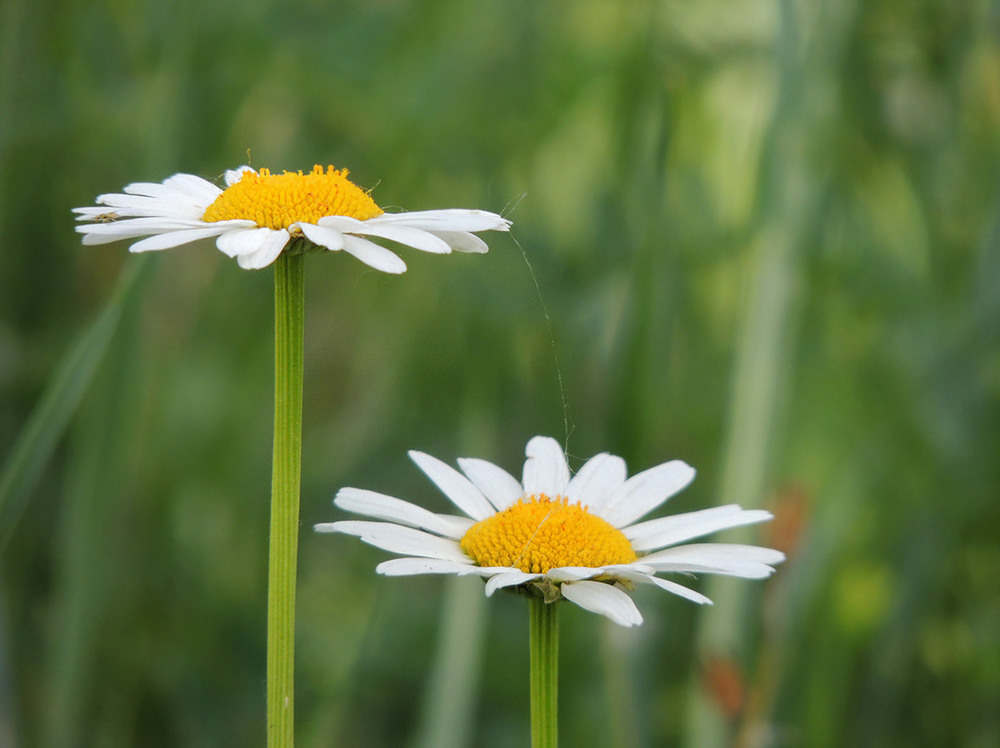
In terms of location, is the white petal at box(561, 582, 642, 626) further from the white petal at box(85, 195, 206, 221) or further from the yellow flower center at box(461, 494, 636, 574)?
the white petal at box(85, 195, 206, 221)

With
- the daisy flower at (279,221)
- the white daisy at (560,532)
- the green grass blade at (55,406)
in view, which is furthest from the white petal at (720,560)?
the green grass blade at (55,406)

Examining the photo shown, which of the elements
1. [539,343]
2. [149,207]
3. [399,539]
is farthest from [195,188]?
[539,343]

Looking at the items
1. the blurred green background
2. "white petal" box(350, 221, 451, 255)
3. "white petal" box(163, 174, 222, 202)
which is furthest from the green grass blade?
the blurred green background

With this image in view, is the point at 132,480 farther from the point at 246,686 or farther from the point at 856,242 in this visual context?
the point at 856,242

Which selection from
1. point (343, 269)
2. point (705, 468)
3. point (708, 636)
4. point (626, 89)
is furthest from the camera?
point (343, 269)

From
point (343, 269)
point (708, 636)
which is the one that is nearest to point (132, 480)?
point (343, 269)

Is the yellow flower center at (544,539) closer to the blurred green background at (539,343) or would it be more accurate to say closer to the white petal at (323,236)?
the white petal at (323,236)

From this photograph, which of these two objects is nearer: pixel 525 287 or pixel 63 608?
pixel 63 608
